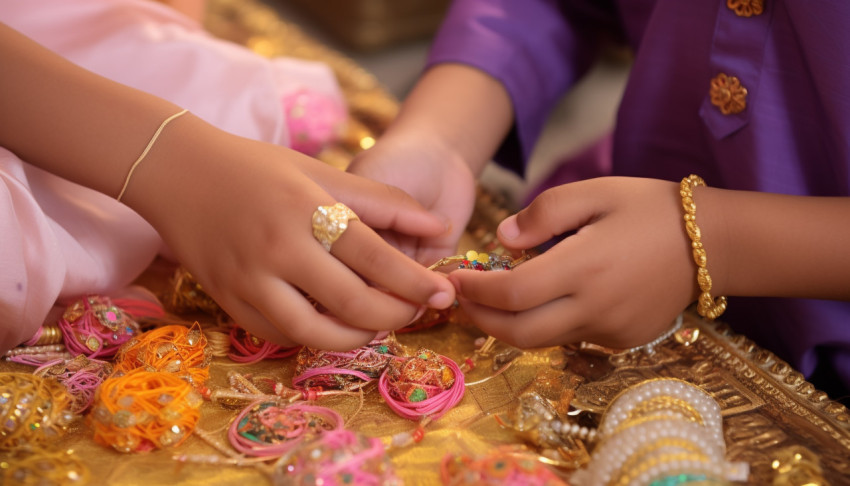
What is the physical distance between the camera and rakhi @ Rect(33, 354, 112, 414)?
0.61m

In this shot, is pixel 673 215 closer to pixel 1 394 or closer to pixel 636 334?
pixel 636 334

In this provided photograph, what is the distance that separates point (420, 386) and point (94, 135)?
373 mm

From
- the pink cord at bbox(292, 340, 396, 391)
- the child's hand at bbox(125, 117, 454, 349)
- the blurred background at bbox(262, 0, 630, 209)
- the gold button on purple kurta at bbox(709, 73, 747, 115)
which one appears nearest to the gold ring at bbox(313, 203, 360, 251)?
the child's hand at bbox(125, 117, 454, 349)

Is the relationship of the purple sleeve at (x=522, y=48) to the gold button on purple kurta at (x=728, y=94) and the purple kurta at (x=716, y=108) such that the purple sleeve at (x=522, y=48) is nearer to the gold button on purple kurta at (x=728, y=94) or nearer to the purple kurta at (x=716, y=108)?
the purple kurta at (x=716, y=108)

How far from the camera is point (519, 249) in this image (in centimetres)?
65

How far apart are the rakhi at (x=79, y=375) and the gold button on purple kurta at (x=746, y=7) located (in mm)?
701

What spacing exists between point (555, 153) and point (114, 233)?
1.15 metres

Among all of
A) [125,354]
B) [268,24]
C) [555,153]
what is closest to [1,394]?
[125,354]

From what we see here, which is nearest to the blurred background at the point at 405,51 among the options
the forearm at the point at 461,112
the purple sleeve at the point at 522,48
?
the purple sleeve at the point at 522,48

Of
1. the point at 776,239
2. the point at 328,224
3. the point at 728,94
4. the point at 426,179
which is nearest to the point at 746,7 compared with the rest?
the point at 728,94

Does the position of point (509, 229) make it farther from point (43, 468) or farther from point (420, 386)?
point (43, 468)

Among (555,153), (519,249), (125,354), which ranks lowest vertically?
(555,153)

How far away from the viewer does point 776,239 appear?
2.02ft

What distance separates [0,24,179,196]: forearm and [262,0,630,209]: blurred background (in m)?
1.15
